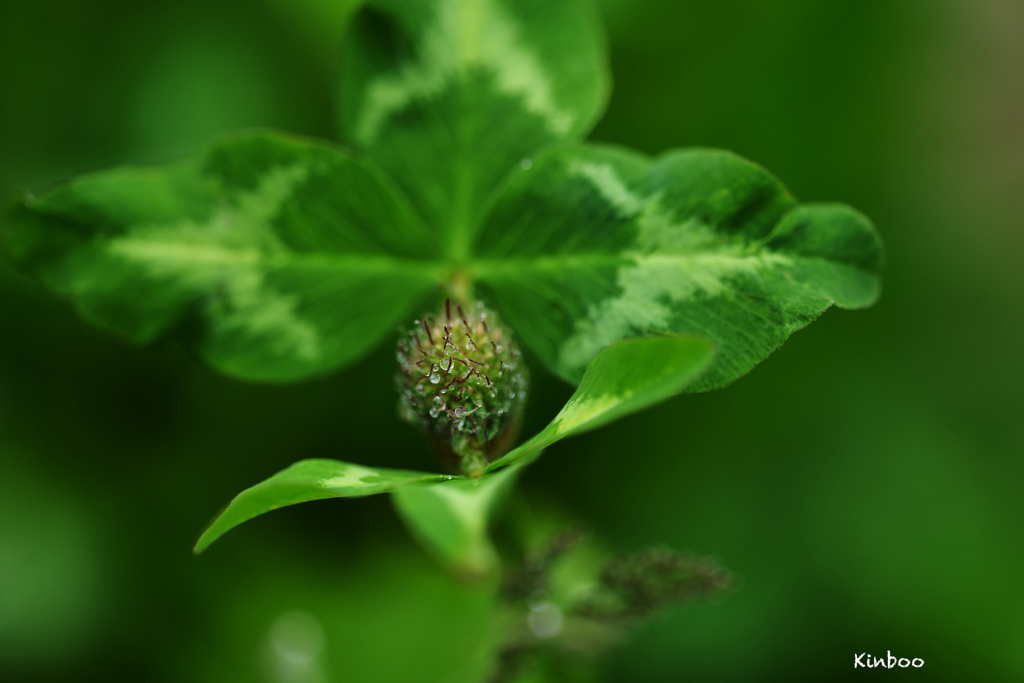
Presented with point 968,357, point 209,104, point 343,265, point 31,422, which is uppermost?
point 209,104

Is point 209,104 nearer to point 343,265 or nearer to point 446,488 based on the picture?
point 343,265

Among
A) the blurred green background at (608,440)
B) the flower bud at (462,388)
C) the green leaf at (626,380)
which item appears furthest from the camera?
the blurred green background at (608,440)

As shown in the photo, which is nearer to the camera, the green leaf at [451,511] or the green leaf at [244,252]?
the green leaf at [451,511]

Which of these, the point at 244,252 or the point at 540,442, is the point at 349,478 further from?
the point at 244,252

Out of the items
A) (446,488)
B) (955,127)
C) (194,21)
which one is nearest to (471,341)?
(446,488)

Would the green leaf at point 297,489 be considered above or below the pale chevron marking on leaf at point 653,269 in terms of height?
below

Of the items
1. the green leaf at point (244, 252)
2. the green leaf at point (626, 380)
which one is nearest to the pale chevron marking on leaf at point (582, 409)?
the green leaf at point (626, 380)

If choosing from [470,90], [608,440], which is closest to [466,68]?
[470,90]

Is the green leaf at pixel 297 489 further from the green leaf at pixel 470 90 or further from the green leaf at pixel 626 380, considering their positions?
the green leaf at pixel 470 90
